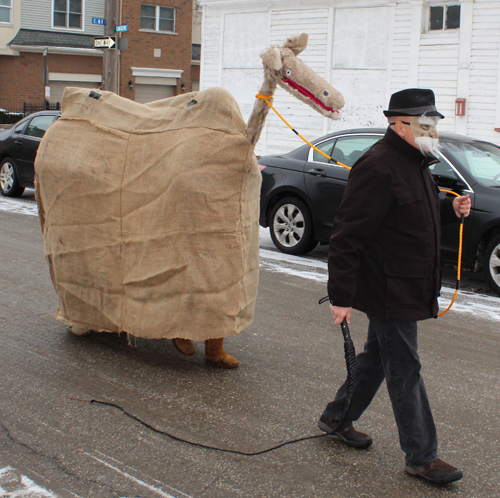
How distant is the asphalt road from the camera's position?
10.9 ft

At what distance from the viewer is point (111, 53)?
53.3 feet

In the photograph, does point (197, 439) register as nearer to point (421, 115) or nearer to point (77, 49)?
point (421, 115)

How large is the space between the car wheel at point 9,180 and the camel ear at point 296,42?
33.1 ft

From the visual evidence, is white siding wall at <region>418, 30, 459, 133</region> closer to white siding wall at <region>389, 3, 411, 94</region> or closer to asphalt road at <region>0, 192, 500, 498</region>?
white siding wall at <region>389, 3, 411, 94</region>

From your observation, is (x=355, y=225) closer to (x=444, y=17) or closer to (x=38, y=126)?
(x=38, y=126)

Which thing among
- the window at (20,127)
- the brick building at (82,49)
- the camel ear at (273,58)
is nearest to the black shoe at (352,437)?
the camel ear at (273,58)

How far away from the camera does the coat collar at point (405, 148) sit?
3.30 m

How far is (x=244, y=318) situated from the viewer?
4664 millimetres

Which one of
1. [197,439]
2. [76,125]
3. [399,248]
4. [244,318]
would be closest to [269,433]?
[197,439]

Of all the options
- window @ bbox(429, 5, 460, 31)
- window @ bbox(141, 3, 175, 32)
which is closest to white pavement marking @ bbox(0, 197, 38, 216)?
window @ bbox(429, 5, 460, 31)

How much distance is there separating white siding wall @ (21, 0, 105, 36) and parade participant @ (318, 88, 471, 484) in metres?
30.9

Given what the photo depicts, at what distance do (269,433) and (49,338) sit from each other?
2.27m

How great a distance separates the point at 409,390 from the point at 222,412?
1.24 m

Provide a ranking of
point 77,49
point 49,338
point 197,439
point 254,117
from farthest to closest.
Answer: point 77,49 → point 49,338 → point 254,117 → point 197,439
